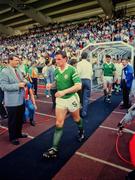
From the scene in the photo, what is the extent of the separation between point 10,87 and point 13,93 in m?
0.18

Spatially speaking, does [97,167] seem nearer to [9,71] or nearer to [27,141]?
[27,141]

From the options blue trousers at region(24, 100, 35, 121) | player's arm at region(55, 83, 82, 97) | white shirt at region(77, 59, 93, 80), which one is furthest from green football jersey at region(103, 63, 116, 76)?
player's arm at region(55, 83, 82, 97)

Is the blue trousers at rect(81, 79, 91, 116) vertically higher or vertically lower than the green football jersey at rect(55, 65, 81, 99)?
lower

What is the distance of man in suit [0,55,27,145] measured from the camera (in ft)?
16.4

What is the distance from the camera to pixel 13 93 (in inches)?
199

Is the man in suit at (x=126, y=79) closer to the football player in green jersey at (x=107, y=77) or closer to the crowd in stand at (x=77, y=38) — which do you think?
the football player in green jersey at (x=107, y=77)

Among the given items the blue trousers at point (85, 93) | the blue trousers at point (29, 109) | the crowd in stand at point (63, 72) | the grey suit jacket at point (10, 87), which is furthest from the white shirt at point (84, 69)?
the grey suit jacket at point (10, 87)

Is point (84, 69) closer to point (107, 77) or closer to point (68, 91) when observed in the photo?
point (107, 77)

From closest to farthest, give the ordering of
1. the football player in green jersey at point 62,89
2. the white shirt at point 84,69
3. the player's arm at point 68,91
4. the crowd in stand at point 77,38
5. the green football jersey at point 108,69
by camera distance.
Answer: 1. the player's arm at point 68,91
2. the football player in green jersey at point 62,89
3. the white shirt at point 84,69
4. the green football jersey at point 108,69
5. the crowd in stand at point 77,38

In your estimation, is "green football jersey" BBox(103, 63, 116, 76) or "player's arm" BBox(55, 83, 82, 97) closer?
"player's arm" BBox(55, 83, 82, 97)

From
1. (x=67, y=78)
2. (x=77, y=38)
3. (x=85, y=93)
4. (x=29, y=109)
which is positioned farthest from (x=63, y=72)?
(x=77, y=38)

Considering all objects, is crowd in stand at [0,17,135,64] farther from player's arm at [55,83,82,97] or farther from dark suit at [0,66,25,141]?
player's arm at [55,83,82,97]

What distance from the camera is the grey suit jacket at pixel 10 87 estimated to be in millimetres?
4961

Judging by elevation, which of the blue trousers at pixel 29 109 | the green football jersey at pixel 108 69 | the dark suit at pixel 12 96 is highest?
the green football jersey at pixel 108 69
